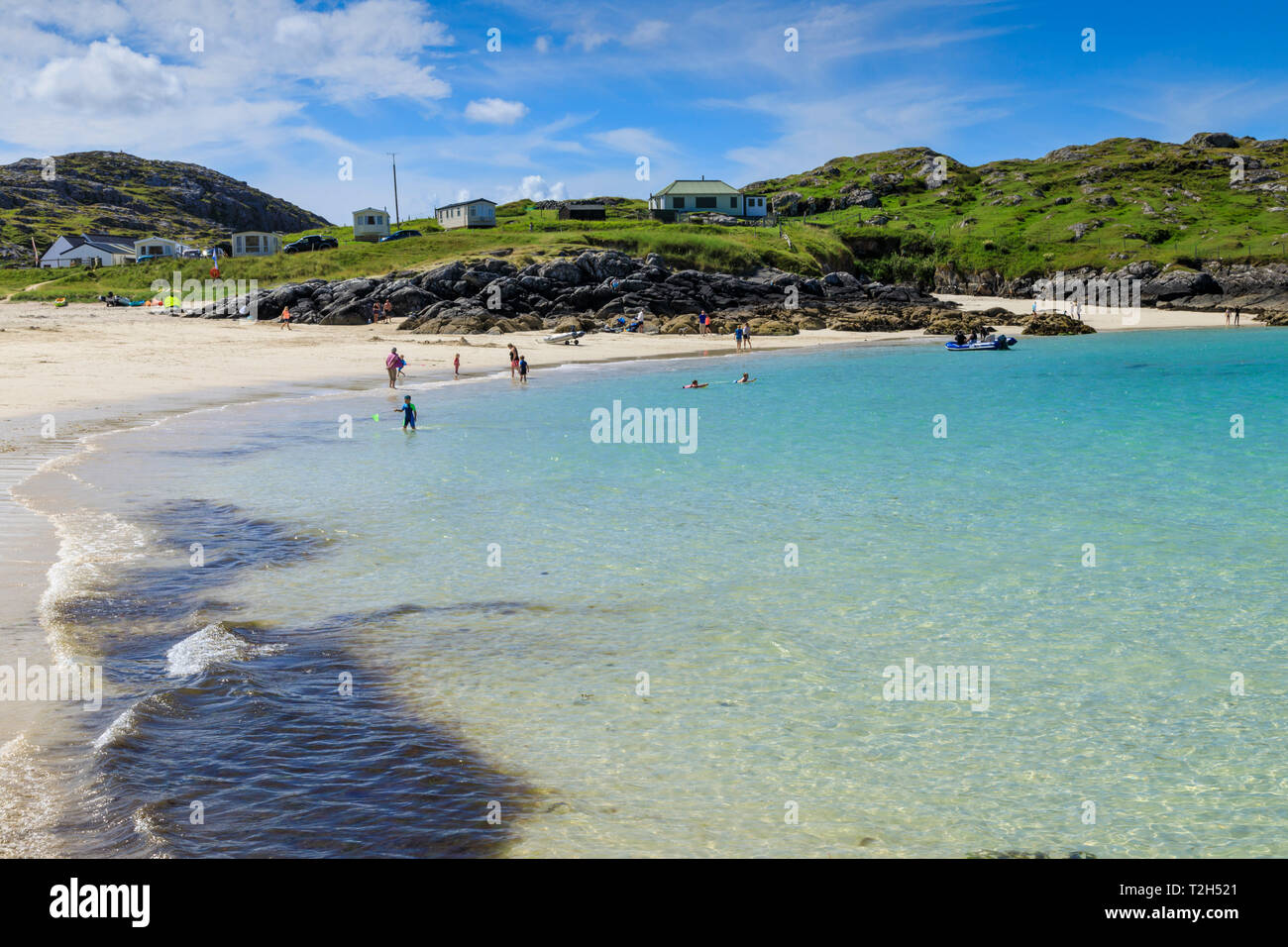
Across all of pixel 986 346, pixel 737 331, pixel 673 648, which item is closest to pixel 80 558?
pixel 673 648

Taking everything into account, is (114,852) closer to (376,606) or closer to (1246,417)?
(376,606)

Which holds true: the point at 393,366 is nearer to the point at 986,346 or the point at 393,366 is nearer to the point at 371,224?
the point at 986,346

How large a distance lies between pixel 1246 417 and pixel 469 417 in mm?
32307

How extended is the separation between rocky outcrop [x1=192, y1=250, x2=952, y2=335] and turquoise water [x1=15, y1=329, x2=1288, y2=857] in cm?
4183

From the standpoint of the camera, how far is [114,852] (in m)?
7.67

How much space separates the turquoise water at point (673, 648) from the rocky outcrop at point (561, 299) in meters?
41.8

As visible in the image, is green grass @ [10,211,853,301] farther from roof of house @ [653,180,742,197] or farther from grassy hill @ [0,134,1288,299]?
roof of house @ [653,180,742,197]

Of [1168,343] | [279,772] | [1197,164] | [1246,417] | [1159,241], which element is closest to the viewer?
[279,772]

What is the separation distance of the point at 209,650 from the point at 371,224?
100 meters

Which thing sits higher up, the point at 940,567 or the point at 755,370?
the point at 755,370

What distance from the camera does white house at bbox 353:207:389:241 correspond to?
10388 cm

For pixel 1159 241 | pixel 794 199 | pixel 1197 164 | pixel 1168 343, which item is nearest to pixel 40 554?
pixel 1168 343

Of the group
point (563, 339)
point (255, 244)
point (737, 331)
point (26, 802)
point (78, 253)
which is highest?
point (78, 253)

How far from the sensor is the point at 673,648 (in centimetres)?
1337
